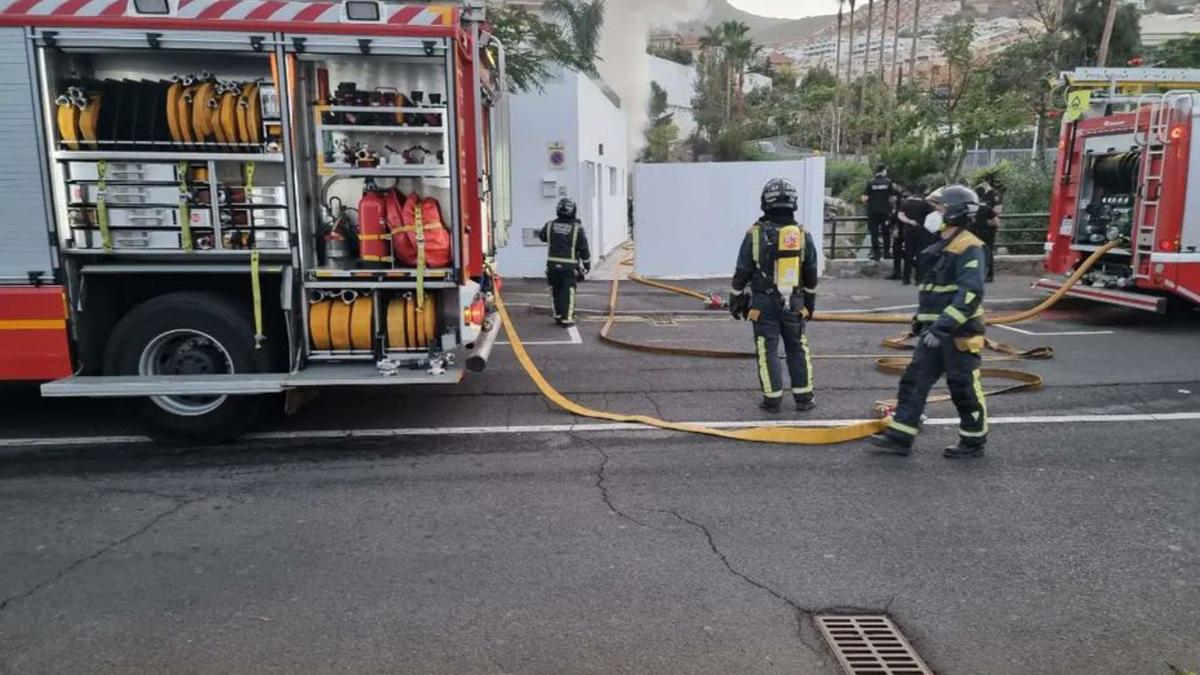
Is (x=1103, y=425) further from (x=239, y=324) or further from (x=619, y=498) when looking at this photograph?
(x=239, y=324)

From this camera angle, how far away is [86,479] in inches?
207

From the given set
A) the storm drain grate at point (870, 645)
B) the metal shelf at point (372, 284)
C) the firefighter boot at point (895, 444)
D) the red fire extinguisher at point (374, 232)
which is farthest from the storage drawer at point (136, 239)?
the firefighter boot at point (895, 444)

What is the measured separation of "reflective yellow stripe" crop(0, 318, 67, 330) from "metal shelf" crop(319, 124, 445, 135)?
2.12 meters

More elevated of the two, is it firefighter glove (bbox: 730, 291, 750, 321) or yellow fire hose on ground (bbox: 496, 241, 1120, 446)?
firefighter glove (bbox: 730, 291, 750, 321)

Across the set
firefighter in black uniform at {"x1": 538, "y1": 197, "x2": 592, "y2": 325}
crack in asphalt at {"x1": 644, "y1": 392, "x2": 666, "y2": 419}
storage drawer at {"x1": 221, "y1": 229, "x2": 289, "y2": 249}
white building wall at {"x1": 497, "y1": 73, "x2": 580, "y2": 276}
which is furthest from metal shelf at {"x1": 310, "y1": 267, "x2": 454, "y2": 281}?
white building wall at {"x1": 497, "y1": 73, "x2": 580, "y2": 276}

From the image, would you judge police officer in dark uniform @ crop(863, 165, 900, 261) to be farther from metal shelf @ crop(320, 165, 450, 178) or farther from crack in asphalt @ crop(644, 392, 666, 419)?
metal shelf @ crop(320, 165, 450, 178)

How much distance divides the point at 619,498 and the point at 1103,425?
3.84 metres

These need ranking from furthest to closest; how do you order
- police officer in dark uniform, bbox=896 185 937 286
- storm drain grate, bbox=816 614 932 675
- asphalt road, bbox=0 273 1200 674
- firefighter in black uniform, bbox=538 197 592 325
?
police officer in dark uniform, bbox=896 185 937 286, firefighter in black uniform, bbox=538 197 592 325, asphalt road, bbox=0 273 1200 674, storm drain grate, bbox=816 614 932 675

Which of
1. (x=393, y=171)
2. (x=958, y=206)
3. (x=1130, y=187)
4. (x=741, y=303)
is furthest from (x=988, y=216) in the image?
(x=393, y=171)

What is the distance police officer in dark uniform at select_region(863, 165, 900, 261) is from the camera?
15328 millimetres

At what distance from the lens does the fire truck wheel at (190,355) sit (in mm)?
5789

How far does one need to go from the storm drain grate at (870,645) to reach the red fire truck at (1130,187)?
8.21 metres

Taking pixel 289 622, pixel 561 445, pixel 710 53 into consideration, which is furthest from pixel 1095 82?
pixel 710 53

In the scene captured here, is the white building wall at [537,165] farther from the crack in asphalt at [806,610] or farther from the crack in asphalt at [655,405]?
the crack in asphalt at [806,610]
